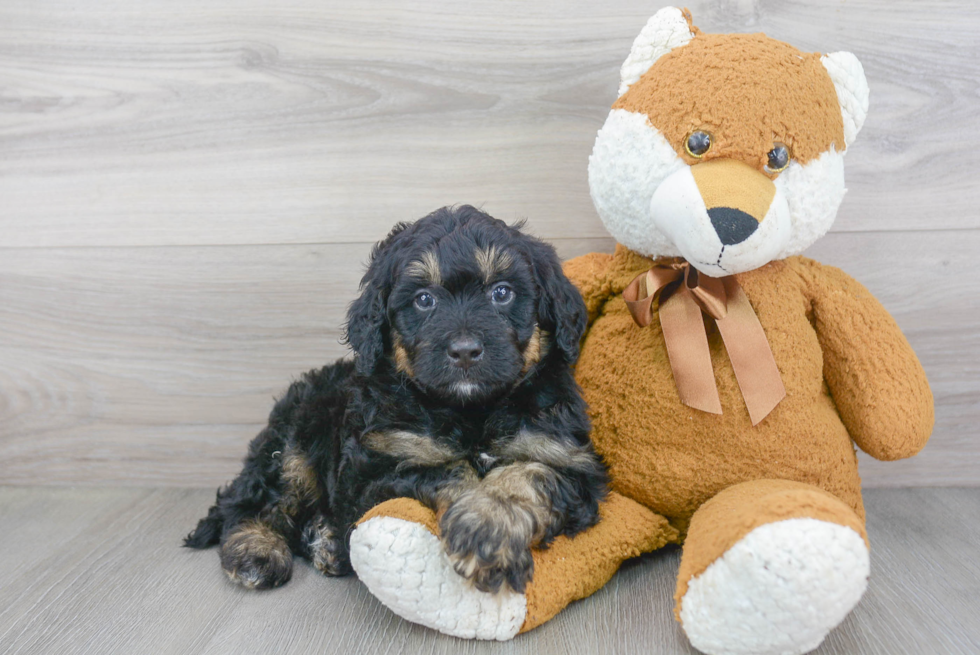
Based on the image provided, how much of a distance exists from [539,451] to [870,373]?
0.81m

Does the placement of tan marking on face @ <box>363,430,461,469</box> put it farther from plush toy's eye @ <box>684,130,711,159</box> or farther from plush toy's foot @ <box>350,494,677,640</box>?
plush toy's eye @ <box>684,130,711,159</box>

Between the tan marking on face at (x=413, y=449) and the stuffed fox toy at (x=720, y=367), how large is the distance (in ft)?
0.49

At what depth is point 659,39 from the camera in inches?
68.5

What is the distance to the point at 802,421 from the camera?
169 centimetres

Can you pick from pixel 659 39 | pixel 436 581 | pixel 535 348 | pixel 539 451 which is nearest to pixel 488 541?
pixel 436 581

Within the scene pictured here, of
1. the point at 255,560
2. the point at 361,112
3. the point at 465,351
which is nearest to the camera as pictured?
the point at 465,351

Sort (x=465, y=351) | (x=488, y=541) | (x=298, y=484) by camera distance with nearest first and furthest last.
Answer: (x=488, y=541) < (x=465, y=351) < (x=298, y=484)

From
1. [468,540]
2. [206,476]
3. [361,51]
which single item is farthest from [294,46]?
[468,540]

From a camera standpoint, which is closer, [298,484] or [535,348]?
[535,348]

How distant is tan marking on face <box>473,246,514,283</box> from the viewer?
5.50 feet

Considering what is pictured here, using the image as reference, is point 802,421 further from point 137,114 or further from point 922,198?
point 137,114

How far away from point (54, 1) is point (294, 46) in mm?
804

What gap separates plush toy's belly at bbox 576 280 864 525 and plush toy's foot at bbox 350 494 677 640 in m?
0.29

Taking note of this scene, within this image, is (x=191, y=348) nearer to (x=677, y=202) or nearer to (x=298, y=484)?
(x=298, y=484)
